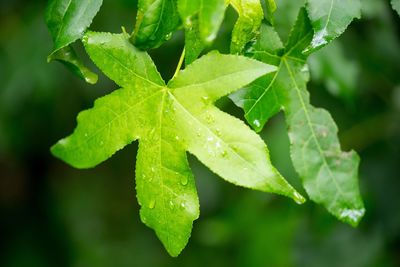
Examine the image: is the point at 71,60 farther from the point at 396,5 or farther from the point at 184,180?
the point at 396,5

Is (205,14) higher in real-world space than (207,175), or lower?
higher

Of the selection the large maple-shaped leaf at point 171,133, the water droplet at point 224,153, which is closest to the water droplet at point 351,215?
the large maple-shaped leaf at point 171,133

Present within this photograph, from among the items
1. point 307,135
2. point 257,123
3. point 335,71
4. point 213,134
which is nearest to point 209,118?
point 213,134

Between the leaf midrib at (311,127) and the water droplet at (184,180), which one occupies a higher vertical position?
the water droplet at (184,180)

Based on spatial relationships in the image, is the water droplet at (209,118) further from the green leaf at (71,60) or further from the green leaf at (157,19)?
the green leaf at (71,60)

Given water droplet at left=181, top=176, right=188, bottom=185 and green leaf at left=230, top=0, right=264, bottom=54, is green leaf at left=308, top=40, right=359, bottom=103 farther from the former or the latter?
water droplet at left=181, top=176, right=188, bottom=185

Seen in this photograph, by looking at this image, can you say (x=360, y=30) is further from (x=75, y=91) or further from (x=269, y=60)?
(x=75, y=91)
